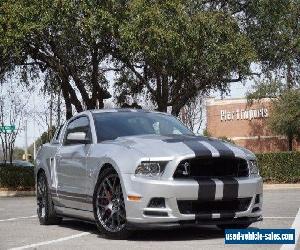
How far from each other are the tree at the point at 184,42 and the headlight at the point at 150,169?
1334 cm

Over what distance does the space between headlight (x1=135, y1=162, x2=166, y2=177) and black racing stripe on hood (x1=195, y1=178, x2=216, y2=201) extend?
455 millimetres

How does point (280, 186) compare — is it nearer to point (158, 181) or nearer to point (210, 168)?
point (210, 168)

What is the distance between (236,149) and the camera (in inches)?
335

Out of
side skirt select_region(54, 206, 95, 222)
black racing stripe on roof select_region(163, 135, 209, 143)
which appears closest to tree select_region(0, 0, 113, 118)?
side skirt select_region(54, 206, 95, 222)

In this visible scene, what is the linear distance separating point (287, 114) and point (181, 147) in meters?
55.5

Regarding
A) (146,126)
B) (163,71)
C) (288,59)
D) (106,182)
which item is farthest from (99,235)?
(288,59)

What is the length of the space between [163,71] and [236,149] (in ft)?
51.1

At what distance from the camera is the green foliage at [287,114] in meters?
61.2

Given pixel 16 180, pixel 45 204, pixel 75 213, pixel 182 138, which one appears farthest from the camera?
pixel 16 180

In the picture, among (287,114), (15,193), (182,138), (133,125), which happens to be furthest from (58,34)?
(287,114)

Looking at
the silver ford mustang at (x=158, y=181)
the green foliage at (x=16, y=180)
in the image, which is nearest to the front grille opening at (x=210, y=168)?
the silver ford mustang at (x=158, y=181)

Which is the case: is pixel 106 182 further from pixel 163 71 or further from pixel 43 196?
pixel 163 71

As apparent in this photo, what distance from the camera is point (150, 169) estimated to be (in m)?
8.14

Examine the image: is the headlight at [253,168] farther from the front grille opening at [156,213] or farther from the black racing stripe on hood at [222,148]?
the front grille opening at [156,213]
